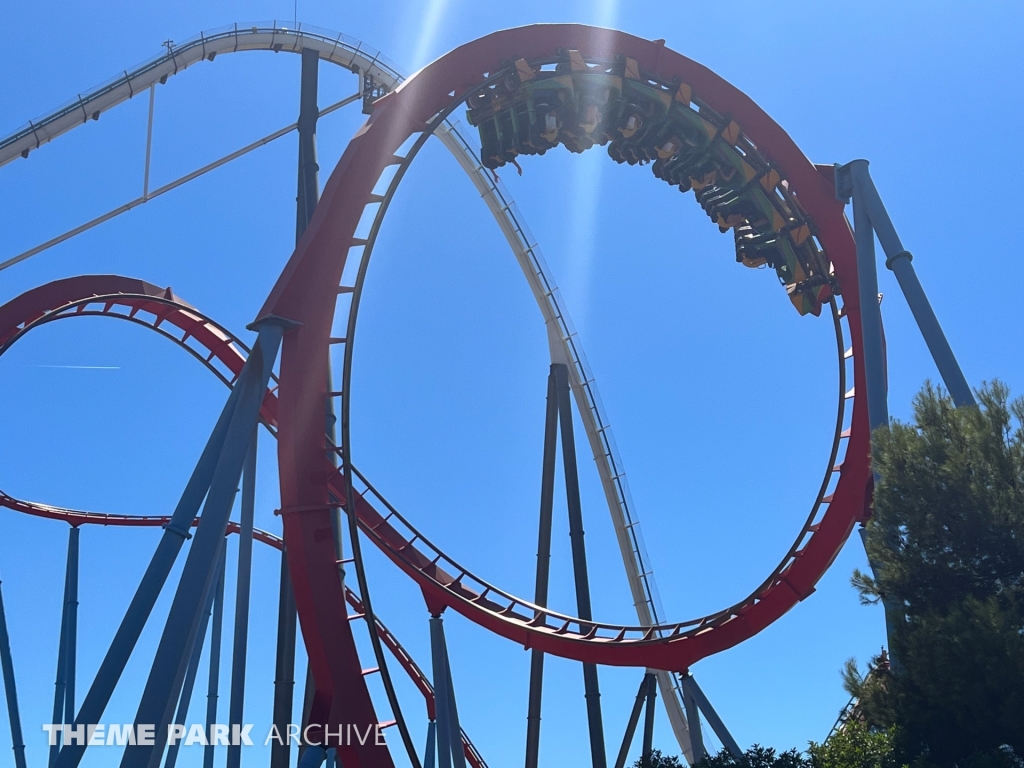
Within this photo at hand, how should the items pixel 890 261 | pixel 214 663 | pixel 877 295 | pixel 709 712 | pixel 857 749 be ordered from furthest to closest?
pixel 214 663, pixel 709 712, pixel 877 295, pixel 890 261, pixel 857 749

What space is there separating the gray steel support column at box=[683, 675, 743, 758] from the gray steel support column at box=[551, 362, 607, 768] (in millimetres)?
1026

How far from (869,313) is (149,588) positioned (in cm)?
538

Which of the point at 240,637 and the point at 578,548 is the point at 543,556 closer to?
the point at 578,548

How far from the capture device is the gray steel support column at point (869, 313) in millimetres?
7273

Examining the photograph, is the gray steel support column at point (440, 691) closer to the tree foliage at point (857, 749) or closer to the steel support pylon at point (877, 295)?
the tree foliage at point (857, 749)

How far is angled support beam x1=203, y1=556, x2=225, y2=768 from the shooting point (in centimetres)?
983

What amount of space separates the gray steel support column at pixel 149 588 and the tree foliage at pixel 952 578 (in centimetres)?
389

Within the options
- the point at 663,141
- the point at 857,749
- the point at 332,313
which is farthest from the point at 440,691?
the point at 663,141

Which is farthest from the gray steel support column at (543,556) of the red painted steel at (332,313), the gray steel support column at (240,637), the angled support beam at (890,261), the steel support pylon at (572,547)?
the angled support beam at (890,261)

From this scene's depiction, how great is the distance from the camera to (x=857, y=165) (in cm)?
833

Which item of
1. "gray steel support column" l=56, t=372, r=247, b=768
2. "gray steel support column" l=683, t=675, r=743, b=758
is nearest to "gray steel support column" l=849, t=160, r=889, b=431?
"gray steel support column" l=683, t=675, r=743, b=758

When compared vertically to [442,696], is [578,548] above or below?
above

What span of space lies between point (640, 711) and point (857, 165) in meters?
5.43

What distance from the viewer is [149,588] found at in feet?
18.5
